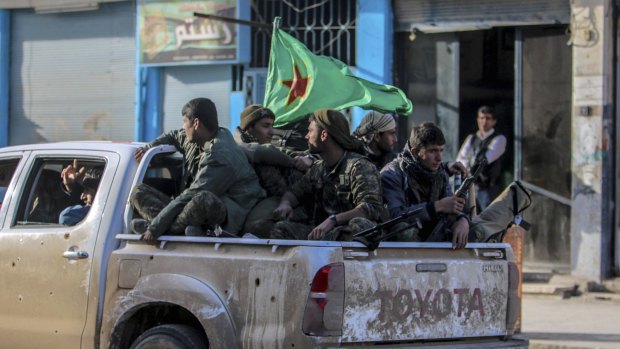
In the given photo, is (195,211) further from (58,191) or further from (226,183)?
(58,191)

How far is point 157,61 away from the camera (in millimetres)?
14844

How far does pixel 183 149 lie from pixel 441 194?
1.66 m

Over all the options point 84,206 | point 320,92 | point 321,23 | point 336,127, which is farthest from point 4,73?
point 336,127

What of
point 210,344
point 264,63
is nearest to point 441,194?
→ point 210,344

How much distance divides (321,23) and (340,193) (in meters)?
7.76

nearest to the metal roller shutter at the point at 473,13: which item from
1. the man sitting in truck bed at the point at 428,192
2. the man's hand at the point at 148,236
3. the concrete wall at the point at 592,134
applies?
the concrete wall at the point at 592,134

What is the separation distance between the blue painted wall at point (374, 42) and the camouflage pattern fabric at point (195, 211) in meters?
7.33

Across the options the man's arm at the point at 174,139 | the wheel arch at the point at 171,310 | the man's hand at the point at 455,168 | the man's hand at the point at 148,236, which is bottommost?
the wheel arch at the point at 171,310

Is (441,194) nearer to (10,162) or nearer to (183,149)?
(183,149)

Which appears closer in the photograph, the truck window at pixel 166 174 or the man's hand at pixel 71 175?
the man's hand at pixel 71 175

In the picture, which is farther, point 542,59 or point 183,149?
point 542,59

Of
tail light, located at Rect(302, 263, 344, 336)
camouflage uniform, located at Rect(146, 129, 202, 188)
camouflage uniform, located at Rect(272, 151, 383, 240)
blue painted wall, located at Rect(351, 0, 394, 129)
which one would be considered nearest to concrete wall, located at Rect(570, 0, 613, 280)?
blue painted wall, located at Rect(351, 0, 394, 129)

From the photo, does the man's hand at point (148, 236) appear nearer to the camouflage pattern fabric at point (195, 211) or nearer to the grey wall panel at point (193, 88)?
the camouflage pattern fabric at point (195, 211)

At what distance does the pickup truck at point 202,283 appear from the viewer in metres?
5.57
